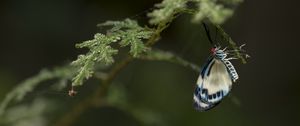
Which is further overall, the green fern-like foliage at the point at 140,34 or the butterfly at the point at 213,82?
the butterfly at the point at 213,82

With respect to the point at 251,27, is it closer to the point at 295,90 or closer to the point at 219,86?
the point at 295,90

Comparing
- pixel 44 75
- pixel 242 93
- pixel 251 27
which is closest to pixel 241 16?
pixel 251 27

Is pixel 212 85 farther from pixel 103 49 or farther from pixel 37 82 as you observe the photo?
pixel 37 82

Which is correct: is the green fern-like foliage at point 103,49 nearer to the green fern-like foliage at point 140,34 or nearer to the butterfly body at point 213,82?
the green fern-like foliage at point 140,34

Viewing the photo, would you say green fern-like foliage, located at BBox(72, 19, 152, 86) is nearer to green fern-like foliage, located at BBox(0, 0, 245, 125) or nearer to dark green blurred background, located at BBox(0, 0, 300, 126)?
green fern-like foliage, located at BBox(0, 0, 245, 125)

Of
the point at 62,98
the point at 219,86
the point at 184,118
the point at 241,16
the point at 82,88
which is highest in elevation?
the point at 241,16

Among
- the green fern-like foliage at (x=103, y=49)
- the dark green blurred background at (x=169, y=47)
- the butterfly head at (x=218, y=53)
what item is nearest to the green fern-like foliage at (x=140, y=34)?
the green fern-like foliage at (x=103, y=49)

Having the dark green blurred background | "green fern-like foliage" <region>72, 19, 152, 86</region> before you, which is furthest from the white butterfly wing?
the dark green blurred background
